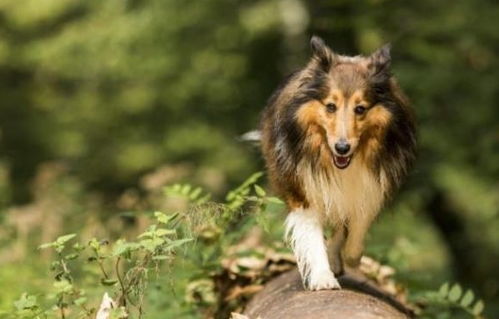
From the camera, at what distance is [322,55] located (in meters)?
7.35

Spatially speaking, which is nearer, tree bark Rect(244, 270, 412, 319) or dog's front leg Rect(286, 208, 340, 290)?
tree bark Rect(244, 270, 412, 319)

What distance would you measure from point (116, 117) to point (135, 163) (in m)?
1.31

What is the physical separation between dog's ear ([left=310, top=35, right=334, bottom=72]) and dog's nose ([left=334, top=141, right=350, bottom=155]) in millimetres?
613

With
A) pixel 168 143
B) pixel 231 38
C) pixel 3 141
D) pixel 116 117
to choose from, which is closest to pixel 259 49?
pixel 231 38

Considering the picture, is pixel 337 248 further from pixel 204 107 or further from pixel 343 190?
pixel 204 107

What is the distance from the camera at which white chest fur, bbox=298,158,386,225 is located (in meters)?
7.32

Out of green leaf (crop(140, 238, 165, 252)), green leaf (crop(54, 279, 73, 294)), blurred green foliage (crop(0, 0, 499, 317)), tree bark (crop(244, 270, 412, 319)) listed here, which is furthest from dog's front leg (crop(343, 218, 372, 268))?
green leaf (crop(54, 279, 73, 294))

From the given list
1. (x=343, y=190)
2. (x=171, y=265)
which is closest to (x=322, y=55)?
(x=343, y=190)

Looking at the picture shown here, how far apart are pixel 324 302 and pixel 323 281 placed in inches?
19.0

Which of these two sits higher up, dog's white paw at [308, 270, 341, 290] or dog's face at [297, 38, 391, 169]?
dog's face at [297, 38, 391, 169]

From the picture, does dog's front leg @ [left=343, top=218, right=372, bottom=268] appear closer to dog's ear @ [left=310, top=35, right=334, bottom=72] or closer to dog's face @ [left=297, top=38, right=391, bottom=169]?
dog's face @ [left=297, top=38, right=391, bottom=169]

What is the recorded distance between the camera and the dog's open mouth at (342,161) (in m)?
7.05

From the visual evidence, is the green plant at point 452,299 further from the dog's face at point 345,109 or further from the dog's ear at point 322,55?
the dog's ear at point 322,55

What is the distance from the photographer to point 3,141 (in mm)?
21078
